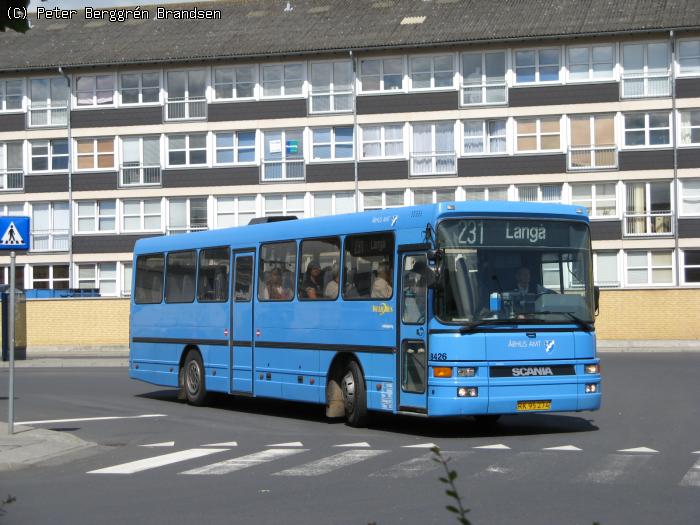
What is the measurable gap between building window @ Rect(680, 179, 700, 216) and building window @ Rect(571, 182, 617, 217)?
2.71 meters

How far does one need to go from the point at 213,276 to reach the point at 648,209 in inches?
1347

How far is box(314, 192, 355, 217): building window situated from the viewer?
5519 cm

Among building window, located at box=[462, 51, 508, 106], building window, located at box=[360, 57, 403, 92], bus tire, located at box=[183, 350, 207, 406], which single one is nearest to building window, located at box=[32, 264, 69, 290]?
building window, located at box=[360, 57, 403, 92]

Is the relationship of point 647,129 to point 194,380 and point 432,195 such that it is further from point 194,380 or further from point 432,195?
point 194,380

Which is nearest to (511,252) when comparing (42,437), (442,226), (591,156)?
(442,226)

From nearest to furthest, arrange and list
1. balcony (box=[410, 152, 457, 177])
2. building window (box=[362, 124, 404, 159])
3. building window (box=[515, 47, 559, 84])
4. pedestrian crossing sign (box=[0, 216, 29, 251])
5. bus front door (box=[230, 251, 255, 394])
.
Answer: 1. pedestrian crossing sign (box=[0, 216, 29, 251])
2. bus front door (box=[230, 251, 255, 394])
3. building window (box=[515, 47, 559, 84])
4. balcony (box=[410, 152, 457, 177])
5. building window (box=[362, 124, 404, 159])

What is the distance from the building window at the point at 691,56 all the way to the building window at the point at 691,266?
23.5 ft

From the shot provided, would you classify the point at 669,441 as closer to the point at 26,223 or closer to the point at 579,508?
the point at 579,508

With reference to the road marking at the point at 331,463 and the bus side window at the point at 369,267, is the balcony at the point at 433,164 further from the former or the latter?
the road marking at the point at 331,463

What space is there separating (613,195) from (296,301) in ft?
118

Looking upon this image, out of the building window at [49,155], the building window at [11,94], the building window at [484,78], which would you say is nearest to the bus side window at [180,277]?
the building window at [484,78]

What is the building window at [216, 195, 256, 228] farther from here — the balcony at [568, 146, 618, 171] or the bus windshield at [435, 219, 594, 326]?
the bus windshield at [435, 219, 594, 326]

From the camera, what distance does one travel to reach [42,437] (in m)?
15.9

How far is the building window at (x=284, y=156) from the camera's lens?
5575 centimetres
